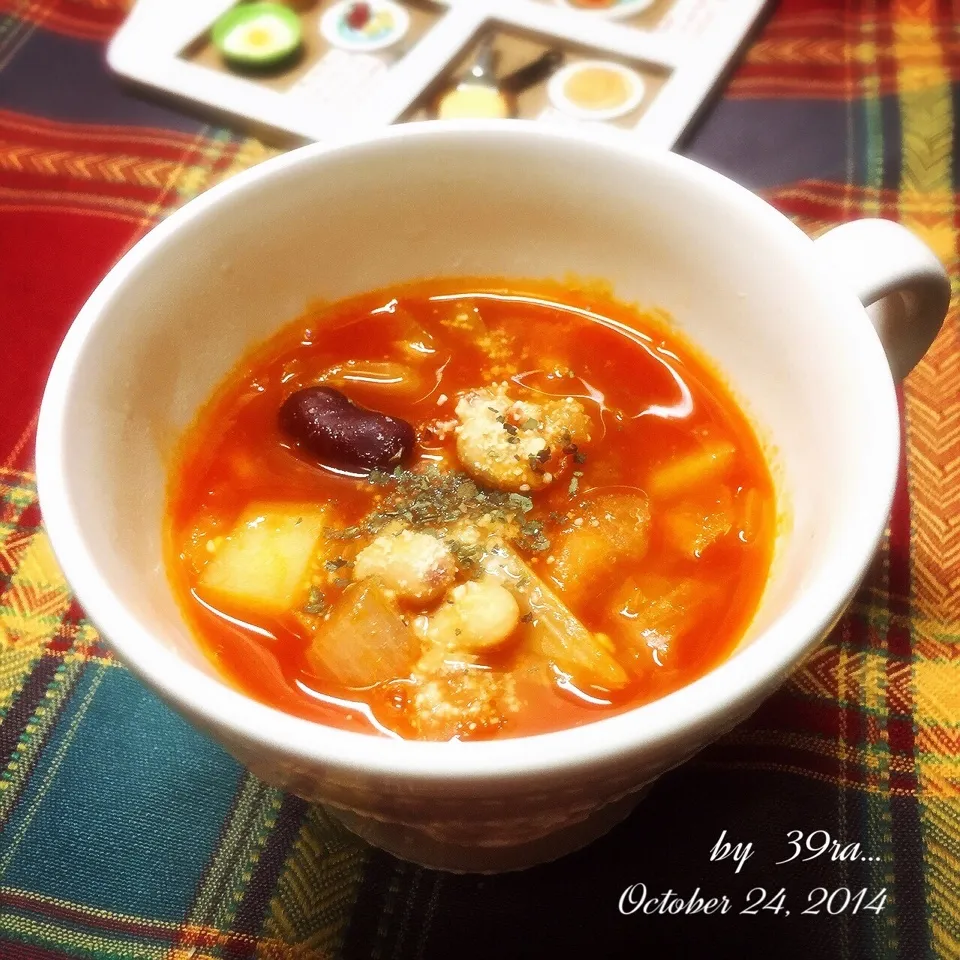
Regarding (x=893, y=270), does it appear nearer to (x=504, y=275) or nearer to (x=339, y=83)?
(x=504, y=275)

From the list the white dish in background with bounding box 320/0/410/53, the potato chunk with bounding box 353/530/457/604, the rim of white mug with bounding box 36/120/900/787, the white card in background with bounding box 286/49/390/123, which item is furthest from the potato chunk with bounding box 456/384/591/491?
the white dish in background with bounding box 320/0/410/53

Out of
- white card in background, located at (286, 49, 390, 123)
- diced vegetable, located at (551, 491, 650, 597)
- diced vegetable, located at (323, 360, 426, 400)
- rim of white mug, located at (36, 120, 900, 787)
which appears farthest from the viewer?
white card in background, located at (286, 49, 390, 123)

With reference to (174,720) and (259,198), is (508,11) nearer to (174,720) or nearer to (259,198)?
(259,198)

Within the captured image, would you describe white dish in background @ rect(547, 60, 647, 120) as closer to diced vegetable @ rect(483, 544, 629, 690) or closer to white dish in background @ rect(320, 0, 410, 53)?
white dish in background @ rect(320, 0, 410, 53)

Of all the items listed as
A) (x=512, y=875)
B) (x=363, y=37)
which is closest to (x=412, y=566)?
(x=512, y=875)

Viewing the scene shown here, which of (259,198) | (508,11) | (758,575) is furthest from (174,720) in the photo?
(508,11)

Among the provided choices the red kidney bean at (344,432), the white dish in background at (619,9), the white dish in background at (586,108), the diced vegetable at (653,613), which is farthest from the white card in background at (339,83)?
the diced vegetable at (653,613)

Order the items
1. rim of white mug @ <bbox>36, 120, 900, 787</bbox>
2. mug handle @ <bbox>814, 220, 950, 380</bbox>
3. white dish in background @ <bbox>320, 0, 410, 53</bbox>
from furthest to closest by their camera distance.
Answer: white dish in background @ <bbox>320, 0, 410, 53</bbox>, mug handle @ <bbox>814, 220, 950, 380</bbox>, rim of white mug @ <bbox>36, 120, 900, 787</bbox>

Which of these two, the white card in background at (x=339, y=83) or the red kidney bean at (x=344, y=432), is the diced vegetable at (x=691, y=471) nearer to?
the red kidney bean at (x=344, y=432)
